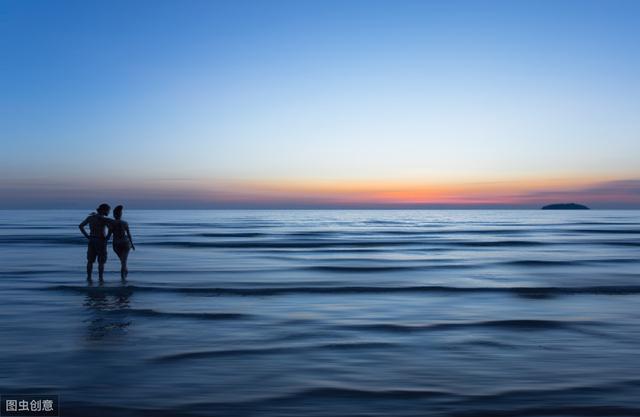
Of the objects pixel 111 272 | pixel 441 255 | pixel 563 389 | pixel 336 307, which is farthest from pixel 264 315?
pixel 441 255

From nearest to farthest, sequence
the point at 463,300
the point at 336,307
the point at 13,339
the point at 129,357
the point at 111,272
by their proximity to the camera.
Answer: the point at 129,357 → the point at 13,339 → the point at 336,307 → the point at 463,300 → the point at 111,272

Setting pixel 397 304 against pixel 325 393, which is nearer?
pixel 325 393

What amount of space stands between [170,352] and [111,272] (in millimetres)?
13015

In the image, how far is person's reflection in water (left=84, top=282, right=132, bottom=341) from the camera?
10.5 metres

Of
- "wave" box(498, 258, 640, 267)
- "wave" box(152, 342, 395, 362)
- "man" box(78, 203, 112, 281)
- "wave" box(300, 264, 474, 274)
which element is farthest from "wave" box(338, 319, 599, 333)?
"wave" box(498, 258, 640, 267)

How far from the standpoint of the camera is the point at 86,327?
1083 cm

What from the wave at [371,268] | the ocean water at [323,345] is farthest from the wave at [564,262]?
the ocean water at [323,345]

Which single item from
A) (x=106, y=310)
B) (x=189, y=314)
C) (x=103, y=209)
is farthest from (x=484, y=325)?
(x=103, y=209)

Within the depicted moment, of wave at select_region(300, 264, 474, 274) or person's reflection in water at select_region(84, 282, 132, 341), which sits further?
wave at select_region(300, 264, 474, 274)

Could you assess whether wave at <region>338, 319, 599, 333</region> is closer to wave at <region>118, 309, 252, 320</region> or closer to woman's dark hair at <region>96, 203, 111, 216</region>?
wave at <region>118, 309, 252, 320</region>

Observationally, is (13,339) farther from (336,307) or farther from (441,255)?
(441,255)

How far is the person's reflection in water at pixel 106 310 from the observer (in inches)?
414

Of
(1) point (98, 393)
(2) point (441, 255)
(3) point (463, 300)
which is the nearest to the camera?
(1) point (98, 393)

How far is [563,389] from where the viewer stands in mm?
7258
